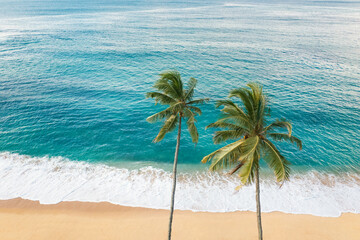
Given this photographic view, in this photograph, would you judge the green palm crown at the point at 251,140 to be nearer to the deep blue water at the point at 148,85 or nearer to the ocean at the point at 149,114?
the ocean at the point at 149,114

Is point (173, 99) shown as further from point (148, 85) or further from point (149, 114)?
point (148, 85)

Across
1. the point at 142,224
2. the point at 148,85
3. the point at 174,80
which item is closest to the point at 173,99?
the point at 174,80

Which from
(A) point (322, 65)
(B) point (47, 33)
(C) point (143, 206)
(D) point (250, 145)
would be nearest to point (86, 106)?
(C) point (143, 206)

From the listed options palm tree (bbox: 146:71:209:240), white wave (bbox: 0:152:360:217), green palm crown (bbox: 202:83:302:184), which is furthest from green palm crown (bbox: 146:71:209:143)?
white wave (bbox: 0:152:360:217)

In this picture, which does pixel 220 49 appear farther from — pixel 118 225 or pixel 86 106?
pixel 118 225

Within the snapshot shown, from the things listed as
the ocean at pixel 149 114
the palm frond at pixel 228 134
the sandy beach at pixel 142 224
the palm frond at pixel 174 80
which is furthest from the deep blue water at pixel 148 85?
the palm frond at pixel 174 80

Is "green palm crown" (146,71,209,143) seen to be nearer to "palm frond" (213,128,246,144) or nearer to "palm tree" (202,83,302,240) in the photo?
"palm frond" (213,128,246,144)
